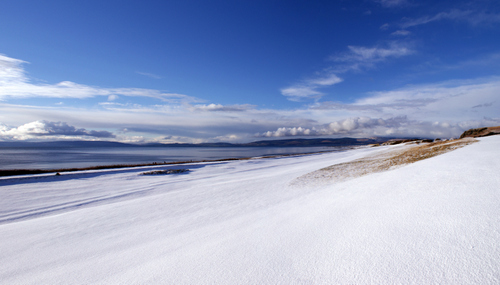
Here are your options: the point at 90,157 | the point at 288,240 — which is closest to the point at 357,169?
the point at 288,240

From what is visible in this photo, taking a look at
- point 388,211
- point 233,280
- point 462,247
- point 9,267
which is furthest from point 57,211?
point 462,247

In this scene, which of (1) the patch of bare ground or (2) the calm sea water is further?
(2) the calm sea water

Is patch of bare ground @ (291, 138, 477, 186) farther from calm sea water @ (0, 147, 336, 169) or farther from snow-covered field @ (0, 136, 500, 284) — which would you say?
calm sea water @ (0, 147, 336, 169)

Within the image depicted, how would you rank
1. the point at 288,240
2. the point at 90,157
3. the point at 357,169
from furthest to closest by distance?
the point at 90,157 < the point at 357,169 < the point at 288,240

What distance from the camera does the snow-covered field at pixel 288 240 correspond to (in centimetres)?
256

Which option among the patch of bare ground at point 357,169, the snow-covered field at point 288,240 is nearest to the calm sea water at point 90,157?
the snow-covered field at point 288,240

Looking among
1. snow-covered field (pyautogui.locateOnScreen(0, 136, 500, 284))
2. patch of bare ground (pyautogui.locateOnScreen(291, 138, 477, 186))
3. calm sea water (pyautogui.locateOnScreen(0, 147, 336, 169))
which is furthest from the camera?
calm sea water (pyautogui.locateOnScreen(0, 147, 336, 169))

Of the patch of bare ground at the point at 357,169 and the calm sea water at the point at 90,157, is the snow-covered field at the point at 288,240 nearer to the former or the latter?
the patch of bare ground at the point at 357,169

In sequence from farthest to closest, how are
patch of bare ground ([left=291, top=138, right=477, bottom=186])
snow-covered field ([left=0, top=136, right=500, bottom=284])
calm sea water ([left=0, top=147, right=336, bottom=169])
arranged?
1. calm sea water ([left=0, top=147, right=336, bottom=169])
2. patch of bare ground ([left=291, top=138, right=477, bottom=186])
3. snow-covered field ([left=0, top=136, right=500, bottom=284])

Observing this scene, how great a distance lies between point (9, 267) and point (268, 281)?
4522 millimetres

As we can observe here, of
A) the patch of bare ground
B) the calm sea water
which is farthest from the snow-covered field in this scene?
the calm sea water

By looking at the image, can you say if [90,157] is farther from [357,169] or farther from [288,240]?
[288,240]

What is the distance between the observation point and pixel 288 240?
3627 millimetres

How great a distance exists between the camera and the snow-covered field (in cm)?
256
